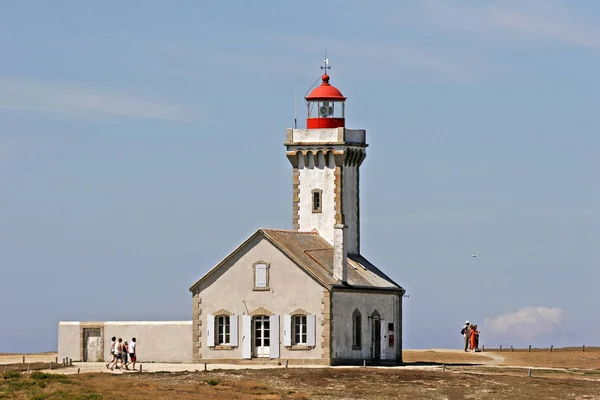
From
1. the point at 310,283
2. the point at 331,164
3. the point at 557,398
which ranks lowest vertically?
the point at 557,398

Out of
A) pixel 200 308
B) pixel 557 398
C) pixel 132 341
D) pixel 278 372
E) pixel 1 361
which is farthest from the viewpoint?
pixel 1 361

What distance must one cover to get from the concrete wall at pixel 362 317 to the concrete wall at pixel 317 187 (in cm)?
376

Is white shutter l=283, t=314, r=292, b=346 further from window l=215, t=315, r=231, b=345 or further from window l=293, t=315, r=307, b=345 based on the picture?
window l=215, t=315, r=231, b=345

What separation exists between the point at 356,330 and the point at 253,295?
184 inches

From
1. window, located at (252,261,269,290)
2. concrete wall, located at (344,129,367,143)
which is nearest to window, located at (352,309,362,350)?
window, located at (252,261,269,290)

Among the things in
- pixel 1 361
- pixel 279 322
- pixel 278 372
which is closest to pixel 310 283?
pixel 279 322

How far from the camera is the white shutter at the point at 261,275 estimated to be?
216 feet

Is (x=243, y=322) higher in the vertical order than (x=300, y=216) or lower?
lower

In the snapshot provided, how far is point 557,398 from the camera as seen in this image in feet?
173

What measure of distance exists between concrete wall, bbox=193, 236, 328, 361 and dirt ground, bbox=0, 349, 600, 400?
13.3ft

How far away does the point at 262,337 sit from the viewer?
2591 inches

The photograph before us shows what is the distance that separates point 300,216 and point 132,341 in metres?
11.5

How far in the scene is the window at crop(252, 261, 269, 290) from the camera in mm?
65688

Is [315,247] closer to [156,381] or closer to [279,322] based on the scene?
[279,322]
